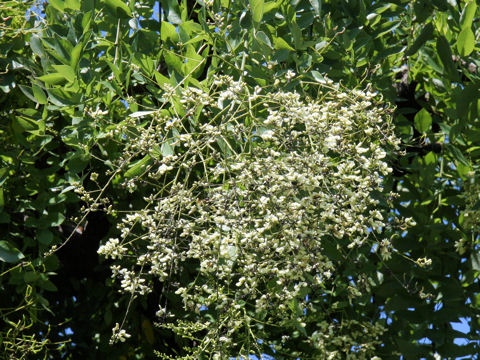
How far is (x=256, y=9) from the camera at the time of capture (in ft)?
4.83

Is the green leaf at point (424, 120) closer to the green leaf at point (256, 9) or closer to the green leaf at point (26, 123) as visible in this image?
the green leaf at point (256, 9)

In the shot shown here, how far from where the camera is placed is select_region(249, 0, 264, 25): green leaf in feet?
4.78

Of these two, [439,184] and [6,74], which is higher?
[6,74]

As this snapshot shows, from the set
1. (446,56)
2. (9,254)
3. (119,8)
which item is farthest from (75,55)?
(446,56)

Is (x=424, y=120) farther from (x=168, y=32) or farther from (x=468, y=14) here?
(x=168, y=32)

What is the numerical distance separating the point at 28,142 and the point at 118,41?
0.44 meters

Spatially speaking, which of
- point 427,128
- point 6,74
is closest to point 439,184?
point 427,128

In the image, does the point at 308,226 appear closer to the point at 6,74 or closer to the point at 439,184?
the point at 439,184

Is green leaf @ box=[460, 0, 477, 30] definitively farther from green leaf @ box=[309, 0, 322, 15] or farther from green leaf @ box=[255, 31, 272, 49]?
green leaf @ box=[255, 31, 272, 49]

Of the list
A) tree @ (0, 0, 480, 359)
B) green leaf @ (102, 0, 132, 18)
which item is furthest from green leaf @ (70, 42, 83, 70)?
green leaf @ (102, 0, 132, 18)

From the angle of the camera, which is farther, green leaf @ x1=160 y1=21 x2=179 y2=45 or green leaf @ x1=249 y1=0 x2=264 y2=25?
green leaf @ x1=160 y1=21 x2=179 y2=45

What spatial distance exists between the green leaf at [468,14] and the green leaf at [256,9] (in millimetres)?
515

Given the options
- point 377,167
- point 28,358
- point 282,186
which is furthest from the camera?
point 28,358

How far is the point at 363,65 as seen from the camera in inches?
76.5
